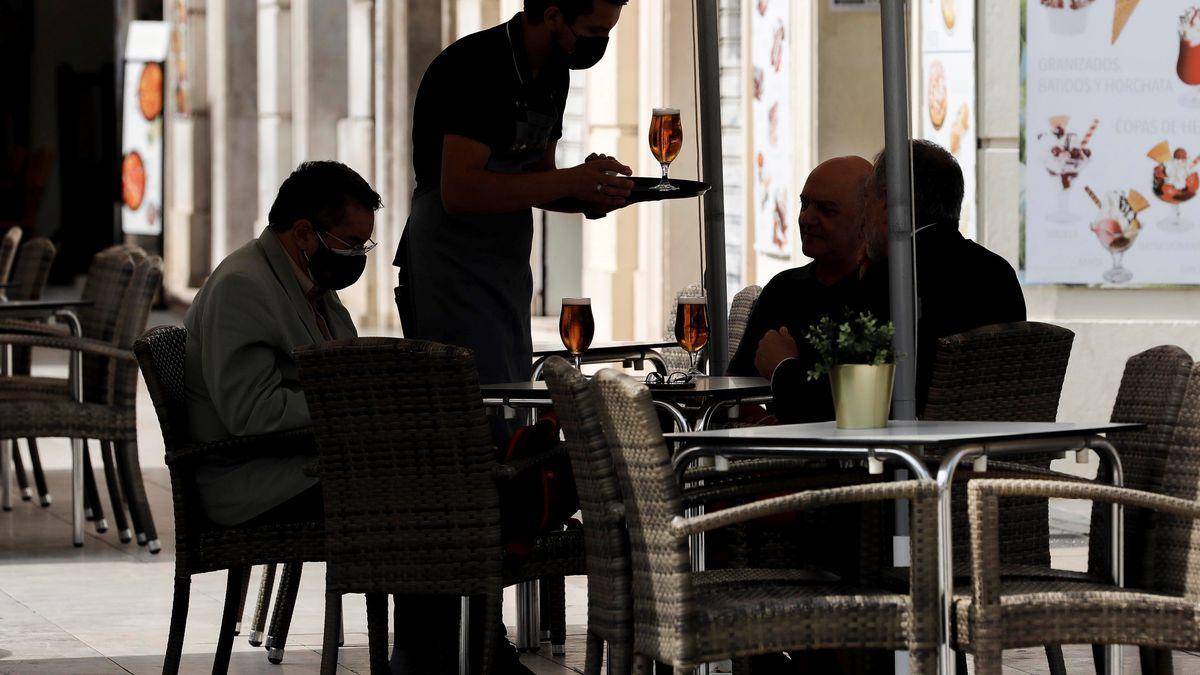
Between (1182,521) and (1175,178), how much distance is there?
521cm

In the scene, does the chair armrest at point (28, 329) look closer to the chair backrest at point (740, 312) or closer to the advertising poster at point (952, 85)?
the chair backrest at point (740, 312)

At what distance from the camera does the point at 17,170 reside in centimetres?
2870

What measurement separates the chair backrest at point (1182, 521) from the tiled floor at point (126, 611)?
152 centimetres

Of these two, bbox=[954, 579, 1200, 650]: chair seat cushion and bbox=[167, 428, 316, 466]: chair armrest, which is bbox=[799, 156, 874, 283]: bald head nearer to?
bbox=[167, 428, 316, 466]: chair armrest

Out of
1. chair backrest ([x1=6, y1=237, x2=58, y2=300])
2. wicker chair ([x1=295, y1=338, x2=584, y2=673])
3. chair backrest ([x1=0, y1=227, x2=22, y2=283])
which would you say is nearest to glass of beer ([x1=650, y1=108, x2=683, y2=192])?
wicker chair ([x1=295, y1=338, x2=584, y2=673])

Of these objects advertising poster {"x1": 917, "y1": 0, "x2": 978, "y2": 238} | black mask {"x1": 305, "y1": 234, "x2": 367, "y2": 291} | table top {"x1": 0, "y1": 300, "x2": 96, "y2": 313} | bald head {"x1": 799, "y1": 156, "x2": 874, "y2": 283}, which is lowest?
table top {"x1": 0, "y1": 300, "x2": 96, "y2": 313}

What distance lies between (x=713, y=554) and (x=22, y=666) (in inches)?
80.8

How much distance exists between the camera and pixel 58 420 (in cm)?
794

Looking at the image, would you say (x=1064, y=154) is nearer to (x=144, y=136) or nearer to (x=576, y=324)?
(x=576, y=324)

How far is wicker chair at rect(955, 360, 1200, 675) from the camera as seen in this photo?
387 cm

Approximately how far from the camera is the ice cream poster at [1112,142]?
9117mm

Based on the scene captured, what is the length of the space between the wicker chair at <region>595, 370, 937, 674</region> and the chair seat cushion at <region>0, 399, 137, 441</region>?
4331mm

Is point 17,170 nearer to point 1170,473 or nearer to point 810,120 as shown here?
point 810,120

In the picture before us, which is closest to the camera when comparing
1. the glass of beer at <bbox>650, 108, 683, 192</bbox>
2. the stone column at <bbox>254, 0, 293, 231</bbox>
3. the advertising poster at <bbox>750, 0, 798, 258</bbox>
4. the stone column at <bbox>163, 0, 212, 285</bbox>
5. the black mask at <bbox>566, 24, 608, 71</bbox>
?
the black mask at <bbox>566, 24, 608, 71</bbox>
